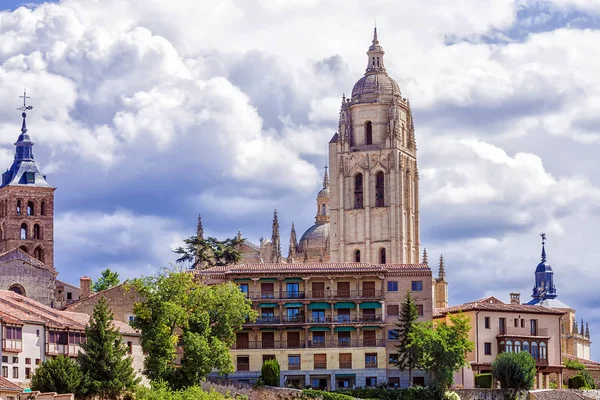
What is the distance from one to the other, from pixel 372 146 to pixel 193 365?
69.8m

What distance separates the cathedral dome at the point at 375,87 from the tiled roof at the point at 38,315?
62351mm

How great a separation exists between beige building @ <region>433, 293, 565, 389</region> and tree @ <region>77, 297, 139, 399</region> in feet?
100

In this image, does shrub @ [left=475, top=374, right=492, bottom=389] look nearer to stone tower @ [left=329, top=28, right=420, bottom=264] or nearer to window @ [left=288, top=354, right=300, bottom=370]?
window @ [left=288, top=354, right=300, bottom=370]

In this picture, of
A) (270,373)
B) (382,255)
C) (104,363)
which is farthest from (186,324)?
(382,255)

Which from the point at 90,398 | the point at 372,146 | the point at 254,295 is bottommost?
the point at 90,398

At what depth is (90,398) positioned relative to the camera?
310 ft

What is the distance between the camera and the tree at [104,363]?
311ft

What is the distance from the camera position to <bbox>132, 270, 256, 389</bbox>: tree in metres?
100

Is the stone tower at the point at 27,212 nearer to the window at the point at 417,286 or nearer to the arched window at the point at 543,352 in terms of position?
the window at the point at 417,286

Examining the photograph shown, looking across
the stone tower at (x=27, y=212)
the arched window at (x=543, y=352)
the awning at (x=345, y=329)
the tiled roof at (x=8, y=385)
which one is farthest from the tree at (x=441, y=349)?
the stone tower at (x=27, y=212)

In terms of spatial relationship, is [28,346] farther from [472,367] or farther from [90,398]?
[472,367]

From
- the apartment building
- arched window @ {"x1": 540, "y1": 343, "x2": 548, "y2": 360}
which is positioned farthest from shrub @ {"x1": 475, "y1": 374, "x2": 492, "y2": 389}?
arched window @ {"x1": 540, "y1": 343, "x2": 548, "y2": 360}

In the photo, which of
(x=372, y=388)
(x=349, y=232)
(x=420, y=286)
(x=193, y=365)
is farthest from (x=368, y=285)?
(x=349, y=232)

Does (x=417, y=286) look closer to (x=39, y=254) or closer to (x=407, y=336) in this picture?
(x=407, y=336)
